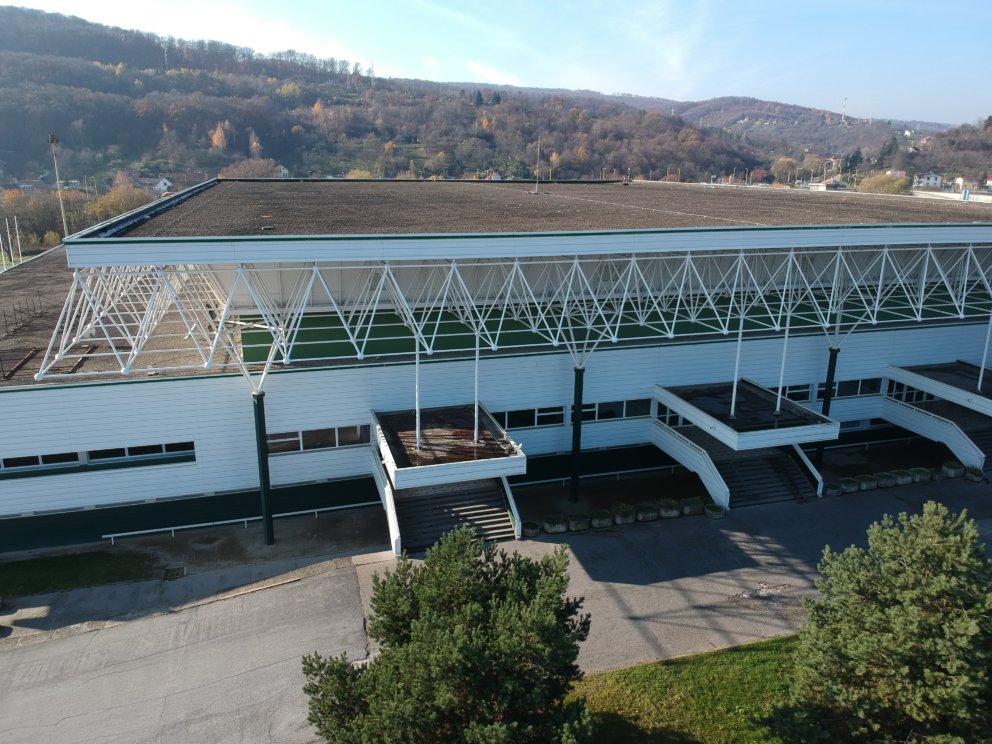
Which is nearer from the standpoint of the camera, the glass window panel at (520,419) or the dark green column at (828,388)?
the glass window panel at (520,419)

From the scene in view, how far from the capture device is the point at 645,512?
24203 mm

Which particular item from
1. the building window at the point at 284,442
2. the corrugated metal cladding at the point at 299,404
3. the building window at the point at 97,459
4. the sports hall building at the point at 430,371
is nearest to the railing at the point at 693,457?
the sports hall building at the point at 430,371

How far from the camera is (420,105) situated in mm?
172125

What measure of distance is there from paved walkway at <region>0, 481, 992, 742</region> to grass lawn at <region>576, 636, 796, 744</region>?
680 mm

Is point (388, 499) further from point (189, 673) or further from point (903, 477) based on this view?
point (903, 477)

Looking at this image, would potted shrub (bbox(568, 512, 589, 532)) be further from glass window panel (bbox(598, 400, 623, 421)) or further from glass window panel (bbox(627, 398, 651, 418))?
glass window panel (bbox(627, 398, 651, 418))

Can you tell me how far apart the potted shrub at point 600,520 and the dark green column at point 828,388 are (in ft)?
34.9

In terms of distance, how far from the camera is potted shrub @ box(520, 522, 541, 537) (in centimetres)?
2325

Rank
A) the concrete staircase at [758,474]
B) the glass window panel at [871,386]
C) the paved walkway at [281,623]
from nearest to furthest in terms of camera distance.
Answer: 1. the paved walkway at [281,623]
2. the concrete staircase at [758,474]
3. the glass window panel at [871,386]

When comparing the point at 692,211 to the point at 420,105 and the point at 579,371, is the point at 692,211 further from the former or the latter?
the point at 420,105

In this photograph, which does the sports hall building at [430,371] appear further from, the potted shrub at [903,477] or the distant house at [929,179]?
the distant house at [929,179]

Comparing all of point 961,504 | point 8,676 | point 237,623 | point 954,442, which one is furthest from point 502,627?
point 954,442

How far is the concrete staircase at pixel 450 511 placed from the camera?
22722 millimetres

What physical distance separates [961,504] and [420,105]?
167278mm
